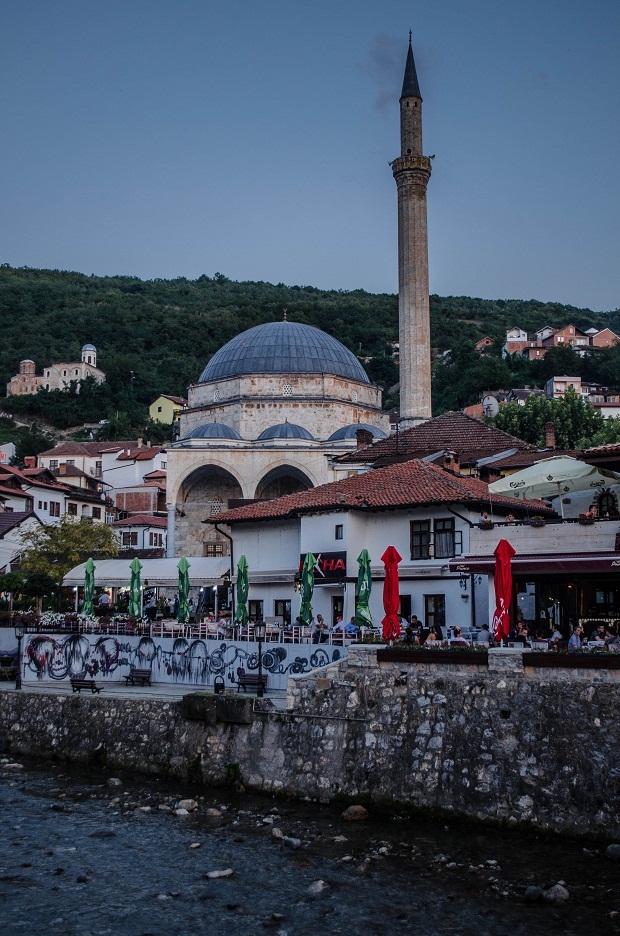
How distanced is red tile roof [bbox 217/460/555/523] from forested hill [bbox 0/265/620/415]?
2150 inches

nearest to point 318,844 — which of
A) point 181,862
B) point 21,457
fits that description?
point 181,862

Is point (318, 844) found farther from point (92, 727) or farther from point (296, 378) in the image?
point (296, 378)

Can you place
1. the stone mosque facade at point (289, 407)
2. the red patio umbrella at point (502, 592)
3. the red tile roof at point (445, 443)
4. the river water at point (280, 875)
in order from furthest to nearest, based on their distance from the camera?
1. the stone mosque facade at point (289, 407)
2. the red tile roof at point (445, 443)
3. the red patio umbrella at point (502, 592)
4. the river water at point (280, 875)

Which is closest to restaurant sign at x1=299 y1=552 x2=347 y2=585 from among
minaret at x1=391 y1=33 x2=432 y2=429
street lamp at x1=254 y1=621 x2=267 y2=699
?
street lamp at x1=254 y1=621 x2=267 y2=699

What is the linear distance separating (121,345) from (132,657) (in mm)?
85438

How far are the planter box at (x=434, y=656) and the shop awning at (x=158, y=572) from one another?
11.5 metres

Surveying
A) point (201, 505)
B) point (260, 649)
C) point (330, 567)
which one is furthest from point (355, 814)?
point (201, 505)

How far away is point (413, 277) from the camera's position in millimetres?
37250

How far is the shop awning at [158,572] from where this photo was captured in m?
24.2

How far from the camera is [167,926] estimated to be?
9.19 meters

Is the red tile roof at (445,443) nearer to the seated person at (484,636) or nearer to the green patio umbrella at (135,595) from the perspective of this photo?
the green patio umbrella at (135,595)

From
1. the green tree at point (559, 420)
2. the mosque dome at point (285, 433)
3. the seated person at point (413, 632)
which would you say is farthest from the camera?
the green tree at point (559, 420)

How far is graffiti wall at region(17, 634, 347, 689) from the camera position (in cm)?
1659

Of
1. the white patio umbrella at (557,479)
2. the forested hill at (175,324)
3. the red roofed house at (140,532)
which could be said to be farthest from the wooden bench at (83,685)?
the forested hill at (175,324)
